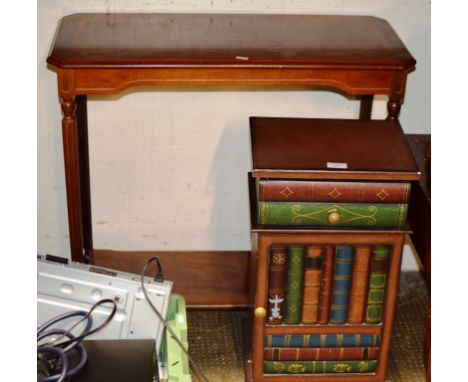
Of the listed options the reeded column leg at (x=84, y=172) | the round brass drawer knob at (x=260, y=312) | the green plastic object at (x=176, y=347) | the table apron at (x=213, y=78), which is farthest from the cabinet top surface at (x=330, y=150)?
the reeded column leg at (x=84, y=172)

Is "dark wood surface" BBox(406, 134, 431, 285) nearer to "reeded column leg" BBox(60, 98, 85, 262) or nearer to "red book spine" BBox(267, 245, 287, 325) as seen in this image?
"red book spine" BBox(267, 245, 287, 325)

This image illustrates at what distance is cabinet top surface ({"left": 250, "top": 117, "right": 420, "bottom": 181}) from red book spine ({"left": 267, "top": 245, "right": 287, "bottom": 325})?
8.3 inches

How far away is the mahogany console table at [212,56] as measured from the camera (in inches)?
67.4

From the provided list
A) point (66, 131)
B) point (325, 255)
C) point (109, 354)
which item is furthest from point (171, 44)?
point (109, 354)

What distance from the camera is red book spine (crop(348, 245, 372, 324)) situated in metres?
1.72

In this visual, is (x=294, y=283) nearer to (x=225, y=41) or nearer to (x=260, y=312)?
(x=260, y=312)

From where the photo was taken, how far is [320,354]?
1.83m

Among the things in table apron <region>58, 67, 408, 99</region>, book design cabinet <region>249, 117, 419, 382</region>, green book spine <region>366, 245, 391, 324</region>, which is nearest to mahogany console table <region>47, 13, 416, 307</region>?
table apron <region>58, 67, 408, 99</region>

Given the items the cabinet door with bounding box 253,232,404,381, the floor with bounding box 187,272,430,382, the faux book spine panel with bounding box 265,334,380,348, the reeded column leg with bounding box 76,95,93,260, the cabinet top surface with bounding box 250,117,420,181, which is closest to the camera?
the cabinet top surface with bounding box 250,117,420,181

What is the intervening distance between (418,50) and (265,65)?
2.12 feet

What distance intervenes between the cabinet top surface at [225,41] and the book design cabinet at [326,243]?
0.52 feet

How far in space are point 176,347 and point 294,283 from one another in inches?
12.4

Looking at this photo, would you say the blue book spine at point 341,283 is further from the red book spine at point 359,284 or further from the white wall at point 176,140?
the white wall at point 176,140

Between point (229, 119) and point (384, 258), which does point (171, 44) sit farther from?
point (384, 258)
